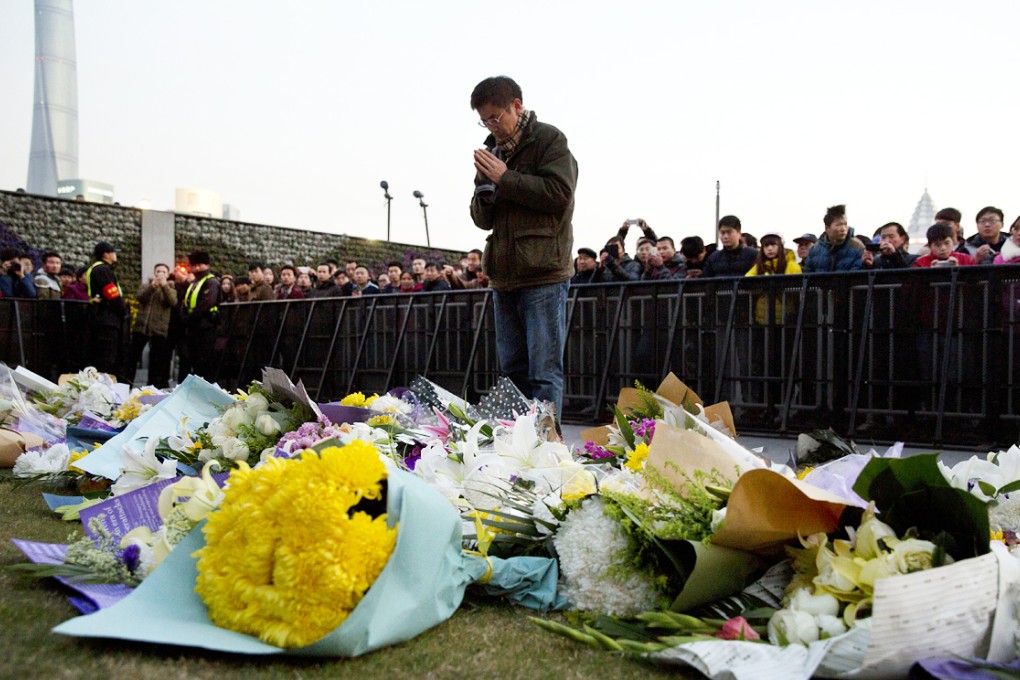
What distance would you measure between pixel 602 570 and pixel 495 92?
312 cm

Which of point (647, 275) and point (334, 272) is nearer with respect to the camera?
point (647, 275)

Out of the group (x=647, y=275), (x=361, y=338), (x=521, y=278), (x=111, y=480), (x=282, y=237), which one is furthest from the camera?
(x=282, y=237)

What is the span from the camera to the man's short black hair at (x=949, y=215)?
25.6 feet

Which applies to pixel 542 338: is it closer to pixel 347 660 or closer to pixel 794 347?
pixel 347 660

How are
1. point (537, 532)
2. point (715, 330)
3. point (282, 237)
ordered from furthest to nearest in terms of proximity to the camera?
point (282, 237) < point (715, 330) < point (537, 532)

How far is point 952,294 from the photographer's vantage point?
20.8 feet

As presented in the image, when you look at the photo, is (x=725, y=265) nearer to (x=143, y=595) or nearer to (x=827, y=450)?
(x=827, y=450)

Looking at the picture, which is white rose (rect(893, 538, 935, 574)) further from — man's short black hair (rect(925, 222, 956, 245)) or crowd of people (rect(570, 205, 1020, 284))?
man's short black hair (rect(925, 222, 956, 245))

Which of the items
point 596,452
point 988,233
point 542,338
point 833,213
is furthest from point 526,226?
point 988,233

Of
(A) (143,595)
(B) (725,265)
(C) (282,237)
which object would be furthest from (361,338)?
(C) (282,237)

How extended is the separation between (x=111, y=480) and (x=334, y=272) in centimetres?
1049

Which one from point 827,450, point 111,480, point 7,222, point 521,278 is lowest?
point 111,480

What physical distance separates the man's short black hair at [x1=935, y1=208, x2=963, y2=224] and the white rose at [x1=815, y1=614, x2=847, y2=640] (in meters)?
6.96

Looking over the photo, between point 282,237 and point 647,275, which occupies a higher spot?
point 282,237
